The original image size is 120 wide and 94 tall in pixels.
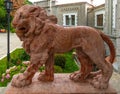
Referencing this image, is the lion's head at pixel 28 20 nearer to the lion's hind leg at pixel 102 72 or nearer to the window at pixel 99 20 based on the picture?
the lion's hind leg at pixel 102 72

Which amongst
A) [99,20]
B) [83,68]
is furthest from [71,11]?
[83,68]

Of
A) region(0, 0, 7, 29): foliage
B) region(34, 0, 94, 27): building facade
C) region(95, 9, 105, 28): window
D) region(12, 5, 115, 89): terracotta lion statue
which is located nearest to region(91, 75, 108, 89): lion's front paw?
region(12, 5, 115, 89): terracotta lion statue

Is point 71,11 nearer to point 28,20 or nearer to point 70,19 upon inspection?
point 70,19

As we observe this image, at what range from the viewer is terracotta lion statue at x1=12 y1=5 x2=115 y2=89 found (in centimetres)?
232

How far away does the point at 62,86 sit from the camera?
242cm

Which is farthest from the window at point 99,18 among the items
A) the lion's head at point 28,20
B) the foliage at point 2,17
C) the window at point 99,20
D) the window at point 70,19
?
the foliage at point 2,17

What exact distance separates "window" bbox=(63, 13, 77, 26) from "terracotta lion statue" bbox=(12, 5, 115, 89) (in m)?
14.5

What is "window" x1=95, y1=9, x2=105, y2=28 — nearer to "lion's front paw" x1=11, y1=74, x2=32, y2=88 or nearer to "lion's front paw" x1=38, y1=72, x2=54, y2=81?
"lion's front paw" x1=38, y1=72, x2=54, y2=81

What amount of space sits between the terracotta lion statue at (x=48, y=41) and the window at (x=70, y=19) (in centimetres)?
1449

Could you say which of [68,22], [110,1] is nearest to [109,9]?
[110,1]

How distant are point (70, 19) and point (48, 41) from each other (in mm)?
14917

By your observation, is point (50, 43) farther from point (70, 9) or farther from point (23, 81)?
point (70, 9)

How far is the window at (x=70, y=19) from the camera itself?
55.6 ft

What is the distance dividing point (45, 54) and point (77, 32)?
1.17ft
